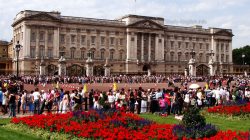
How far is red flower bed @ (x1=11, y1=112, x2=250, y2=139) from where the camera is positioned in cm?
1367

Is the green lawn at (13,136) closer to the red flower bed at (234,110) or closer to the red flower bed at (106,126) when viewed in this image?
the red flower bed at (106,126)

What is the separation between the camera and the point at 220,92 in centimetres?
2984

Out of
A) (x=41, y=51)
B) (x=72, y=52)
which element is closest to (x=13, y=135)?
(x=41, y=51)

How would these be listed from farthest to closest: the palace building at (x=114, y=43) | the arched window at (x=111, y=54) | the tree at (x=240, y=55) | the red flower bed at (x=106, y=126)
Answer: the tree at (x=240, y=55)
the arched window at (x=111, y=54)
the palace building at (x=114, y=43)
the red flower bed at (x=106, y=126)

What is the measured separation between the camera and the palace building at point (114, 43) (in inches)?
3204

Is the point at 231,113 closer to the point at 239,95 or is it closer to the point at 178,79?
the point at 239,95

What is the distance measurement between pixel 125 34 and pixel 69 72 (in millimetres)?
25630

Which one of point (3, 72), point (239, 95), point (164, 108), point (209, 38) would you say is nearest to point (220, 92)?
point (239, 95)

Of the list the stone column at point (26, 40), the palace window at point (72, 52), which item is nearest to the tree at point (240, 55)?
the palace window at point (72, 52)

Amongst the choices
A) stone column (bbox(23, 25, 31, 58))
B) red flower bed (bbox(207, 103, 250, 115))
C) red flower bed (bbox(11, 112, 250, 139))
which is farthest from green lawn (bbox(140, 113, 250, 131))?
stone column (bbox(23, 25, 31, 58))

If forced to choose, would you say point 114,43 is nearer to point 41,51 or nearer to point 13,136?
point 41,51

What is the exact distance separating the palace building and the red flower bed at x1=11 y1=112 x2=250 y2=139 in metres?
54.6

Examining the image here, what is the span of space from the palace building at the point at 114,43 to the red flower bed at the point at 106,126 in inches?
2151

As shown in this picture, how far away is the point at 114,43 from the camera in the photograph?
3656 inches
